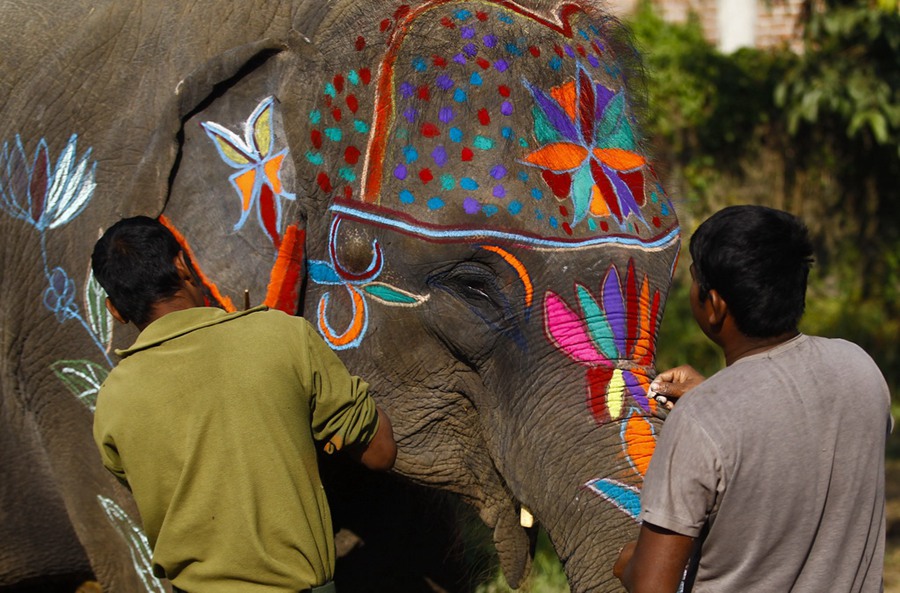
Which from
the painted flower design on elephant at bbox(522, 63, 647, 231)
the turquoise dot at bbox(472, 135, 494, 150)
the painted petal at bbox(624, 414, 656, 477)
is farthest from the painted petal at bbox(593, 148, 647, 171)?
the painted petal at bbox(624, 414, 656, 477)

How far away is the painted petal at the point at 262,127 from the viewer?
314 cm

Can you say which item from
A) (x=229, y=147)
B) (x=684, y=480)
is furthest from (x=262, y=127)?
(x=684, y=480)

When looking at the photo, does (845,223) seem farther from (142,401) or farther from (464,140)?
(142,401)

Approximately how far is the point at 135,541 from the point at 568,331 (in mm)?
1310

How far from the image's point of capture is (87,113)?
11.1 ft

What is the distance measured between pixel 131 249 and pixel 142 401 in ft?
1.06

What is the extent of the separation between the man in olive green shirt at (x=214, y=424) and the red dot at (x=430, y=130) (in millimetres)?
649

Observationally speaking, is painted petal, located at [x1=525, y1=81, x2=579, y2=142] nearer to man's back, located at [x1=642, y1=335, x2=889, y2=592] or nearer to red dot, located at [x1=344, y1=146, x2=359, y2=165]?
red dot, located at [x1=344, y1=146, x2=359, y2=165]

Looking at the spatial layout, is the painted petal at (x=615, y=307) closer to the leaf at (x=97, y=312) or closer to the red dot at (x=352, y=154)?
the red dot at (x=352, y=154)

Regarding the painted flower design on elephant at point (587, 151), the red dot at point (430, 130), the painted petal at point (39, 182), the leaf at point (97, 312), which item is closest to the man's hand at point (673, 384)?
the painted flower design on elephant at point (587, 151)

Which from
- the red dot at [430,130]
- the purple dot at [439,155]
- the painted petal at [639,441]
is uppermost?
the red dot at [430,130]

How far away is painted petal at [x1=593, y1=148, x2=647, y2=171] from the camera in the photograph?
10.00 ft

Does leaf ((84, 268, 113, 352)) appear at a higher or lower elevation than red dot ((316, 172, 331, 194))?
lower

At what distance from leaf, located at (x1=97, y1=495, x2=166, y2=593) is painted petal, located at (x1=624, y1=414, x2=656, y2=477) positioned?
4.39 feet
